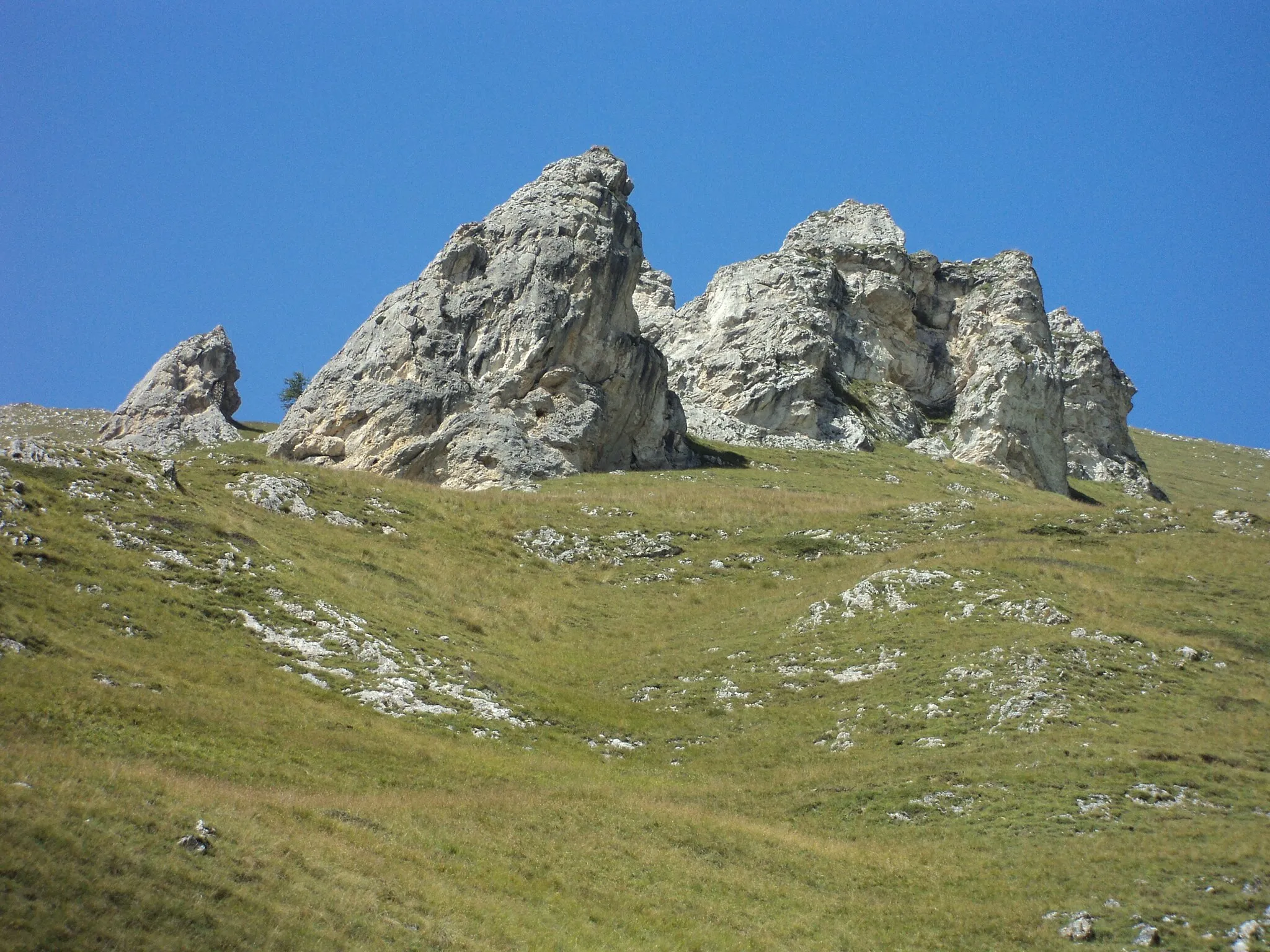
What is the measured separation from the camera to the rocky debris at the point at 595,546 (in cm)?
5069

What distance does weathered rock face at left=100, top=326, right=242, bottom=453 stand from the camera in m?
80.0

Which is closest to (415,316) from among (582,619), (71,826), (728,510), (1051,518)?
(728,510)

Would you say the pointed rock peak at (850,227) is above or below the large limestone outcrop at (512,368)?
above

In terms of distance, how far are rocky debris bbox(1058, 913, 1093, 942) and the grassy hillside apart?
0.29m

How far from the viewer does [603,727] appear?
31.6 m

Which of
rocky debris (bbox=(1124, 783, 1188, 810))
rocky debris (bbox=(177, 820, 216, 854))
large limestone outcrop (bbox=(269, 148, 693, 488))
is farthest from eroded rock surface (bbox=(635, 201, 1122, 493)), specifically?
rocky debris (bbox=(177, 820, 216, 854))

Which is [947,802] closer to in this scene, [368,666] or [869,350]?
[368,666]

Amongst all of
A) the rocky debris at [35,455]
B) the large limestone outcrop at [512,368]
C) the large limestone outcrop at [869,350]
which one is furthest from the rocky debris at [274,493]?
the large limestone outcrop at [869,350]

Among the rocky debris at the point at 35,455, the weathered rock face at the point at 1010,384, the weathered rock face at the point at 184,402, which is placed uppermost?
the weathered rock face at the point at 1010,384

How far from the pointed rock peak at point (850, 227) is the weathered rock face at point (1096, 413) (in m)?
21.4

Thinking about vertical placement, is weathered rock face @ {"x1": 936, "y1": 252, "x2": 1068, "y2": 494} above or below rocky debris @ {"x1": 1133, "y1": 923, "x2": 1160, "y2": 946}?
above

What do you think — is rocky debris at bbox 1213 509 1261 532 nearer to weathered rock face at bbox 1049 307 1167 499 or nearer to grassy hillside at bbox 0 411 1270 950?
→ grassy hillside at bbox 0 411 1270 950

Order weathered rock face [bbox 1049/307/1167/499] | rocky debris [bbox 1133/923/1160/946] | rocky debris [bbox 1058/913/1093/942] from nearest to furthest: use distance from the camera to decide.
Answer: rocky debris [bbox 1133/923/1160/946]
rocky debris [bbox 1058/913/1093/942]
weathered rock face [bbox 1049/307/1167/499]

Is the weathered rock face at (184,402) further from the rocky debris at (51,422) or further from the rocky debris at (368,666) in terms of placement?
the rocky debris at (368,666)
